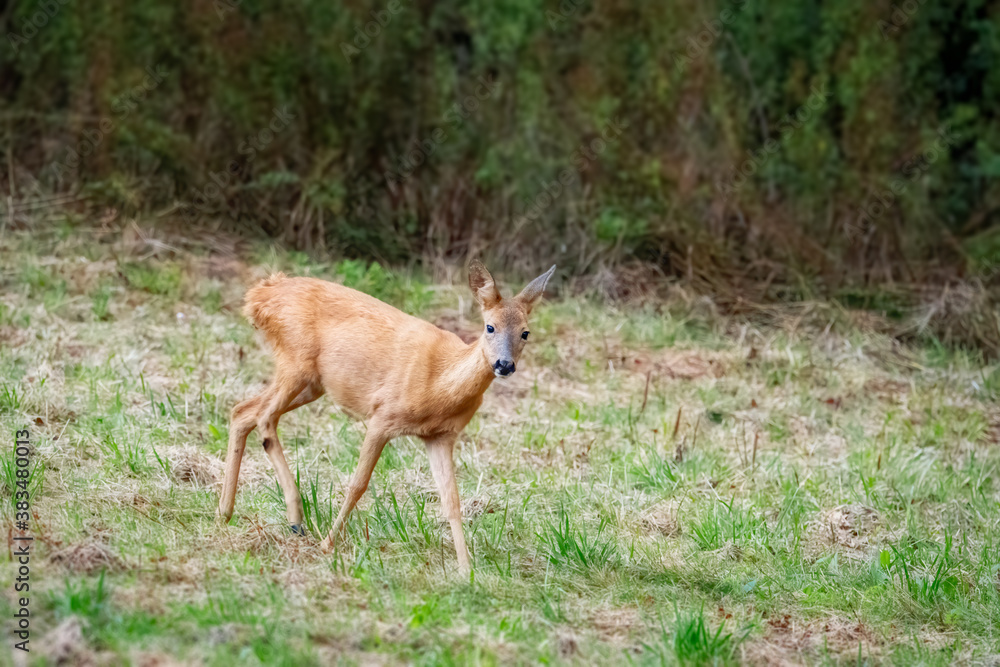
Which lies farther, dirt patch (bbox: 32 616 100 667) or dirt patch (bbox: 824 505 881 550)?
dirt patch (bbox: 824 505 881 550)

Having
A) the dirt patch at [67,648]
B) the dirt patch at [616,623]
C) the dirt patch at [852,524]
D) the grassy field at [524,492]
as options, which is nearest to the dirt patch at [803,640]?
the grassy field at [524,492]

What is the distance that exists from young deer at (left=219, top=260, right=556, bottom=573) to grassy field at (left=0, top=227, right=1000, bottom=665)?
0.28m

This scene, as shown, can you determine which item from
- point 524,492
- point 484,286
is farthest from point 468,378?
point 524,492

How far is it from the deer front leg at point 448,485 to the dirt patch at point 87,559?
4.72 feet

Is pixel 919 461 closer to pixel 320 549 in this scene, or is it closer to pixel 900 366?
pixel 900 366

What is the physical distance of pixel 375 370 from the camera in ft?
17.5

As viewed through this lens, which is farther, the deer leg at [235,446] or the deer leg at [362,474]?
Answer: the deer leg at [235,446]

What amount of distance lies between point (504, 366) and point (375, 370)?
2.35ft

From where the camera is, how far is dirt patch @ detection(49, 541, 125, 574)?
445cm

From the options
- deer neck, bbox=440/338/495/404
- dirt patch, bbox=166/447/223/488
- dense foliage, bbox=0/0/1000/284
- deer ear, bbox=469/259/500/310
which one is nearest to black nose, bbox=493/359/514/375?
deer neck, bbox=440/338/495/404

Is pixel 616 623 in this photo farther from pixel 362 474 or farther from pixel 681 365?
pixel 681 365

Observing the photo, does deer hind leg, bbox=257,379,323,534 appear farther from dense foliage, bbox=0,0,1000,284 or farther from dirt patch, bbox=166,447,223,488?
dense foliage, bbox=0,0,1000,284

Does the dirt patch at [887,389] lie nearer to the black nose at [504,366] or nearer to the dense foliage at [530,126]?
the dense foliage at [530,126]

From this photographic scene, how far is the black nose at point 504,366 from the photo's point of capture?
195 inches
